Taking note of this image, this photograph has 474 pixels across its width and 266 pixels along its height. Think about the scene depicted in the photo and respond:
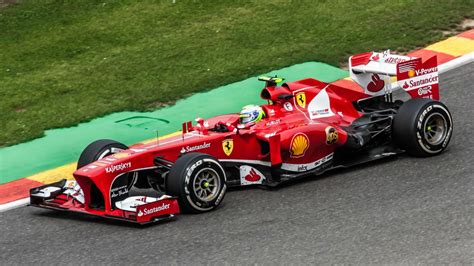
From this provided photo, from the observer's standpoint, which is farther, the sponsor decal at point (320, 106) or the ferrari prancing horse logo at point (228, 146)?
the sponsor decal at point (320, 106)

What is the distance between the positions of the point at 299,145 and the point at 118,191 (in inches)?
79.2

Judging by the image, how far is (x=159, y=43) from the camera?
14.4 meters

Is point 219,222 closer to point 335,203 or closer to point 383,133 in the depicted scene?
point 335,203

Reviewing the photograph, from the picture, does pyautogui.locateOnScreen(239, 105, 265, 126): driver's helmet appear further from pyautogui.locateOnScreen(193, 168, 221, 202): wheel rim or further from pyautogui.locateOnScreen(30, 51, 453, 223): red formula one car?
pyautogui.locateOnScreen(193, 168, 221, 202): wheel rim

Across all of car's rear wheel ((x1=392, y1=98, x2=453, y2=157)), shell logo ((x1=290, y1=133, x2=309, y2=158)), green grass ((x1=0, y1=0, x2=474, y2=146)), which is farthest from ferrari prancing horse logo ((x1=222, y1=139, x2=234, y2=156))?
green grass ((x1=0, y1=0, x2=474, y2=146))

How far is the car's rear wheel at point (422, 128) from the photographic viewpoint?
31.7 ft

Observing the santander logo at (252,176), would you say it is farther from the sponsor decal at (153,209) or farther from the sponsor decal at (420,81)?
the sponsor decal at (420,81)

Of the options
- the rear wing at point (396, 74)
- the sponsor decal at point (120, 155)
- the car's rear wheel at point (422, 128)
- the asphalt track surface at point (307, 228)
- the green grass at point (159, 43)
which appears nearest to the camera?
the asphalt track surface at point (307, 228)

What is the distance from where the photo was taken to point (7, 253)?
321 inches

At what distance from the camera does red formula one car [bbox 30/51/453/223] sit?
8.55 meters

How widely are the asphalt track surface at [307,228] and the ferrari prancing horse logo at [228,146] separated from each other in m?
0.45

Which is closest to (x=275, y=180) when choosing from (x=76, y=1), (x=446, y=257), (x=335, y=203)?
(x=335, y=203)

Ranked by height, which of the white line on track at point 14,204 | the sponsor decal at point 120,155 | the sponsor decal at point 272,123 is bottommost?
the white line on track at point 14,204

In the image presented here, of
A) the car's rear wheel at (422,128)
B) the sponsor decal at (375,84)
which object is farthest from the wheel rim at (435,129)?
the sponsor decal at (375,84)
